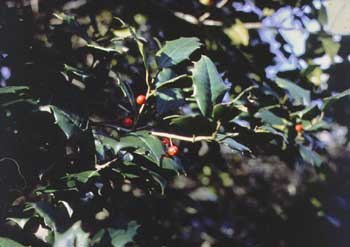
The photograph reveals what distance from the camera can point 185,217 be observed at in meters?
1.81

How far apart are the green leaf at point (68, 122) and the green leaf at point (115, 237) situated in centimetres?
24

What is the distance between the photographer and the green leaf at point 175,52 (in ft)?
3.99

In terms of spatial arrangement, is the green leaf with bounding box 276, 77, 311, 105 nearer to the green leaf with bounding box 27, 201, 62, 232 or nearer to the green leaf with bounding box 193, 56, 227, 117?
the green leaf with bounding box 193, 56, 227, 117

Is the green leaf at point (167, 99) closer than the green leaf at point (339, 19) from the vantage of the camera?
Yes

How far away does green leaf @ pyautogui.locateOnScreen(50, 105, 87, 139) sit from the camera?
986 mm

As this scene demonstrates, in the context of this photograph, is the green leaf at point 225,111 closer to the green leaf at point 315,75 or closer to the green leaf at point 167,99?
the green leaf at point 167,99

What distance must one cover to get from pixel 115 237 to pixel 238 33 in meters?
0.93

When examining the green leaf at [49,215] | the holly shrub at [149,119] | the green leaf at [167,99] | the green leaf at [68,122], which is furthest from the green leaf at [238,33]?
the green leaf at [49,215]

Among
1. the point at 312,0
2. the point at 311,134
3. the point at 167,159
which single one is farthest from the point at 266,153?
the point at 167,159

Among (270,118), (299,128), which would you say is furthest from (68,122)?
(299,128)

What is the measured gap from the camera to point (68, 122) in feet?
3.28

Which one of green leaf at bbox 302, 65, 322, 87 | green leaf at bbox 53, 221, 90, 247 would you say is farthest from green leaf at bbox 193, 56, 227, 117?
green leaf at bbox 302, 65, 322, 87

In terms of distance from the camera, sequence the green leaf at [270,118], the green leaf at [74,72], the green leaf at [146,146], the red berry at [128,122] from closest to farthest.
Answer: the green leaf at [146,146] → the green leaf at [74,72] → the red berry at [128,122] → the green leaf at [270,118]

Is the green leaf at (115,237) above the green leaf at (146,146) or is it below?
below
